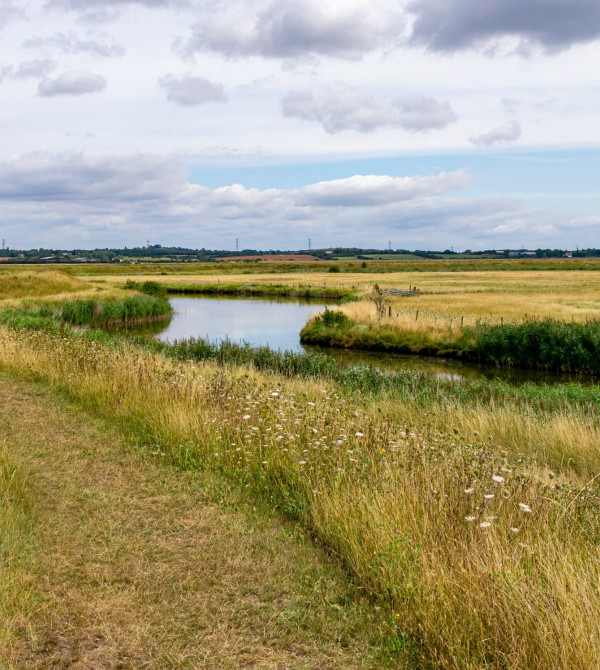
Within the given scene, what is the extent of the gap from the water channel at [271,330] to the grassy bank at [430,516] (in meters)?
13.8

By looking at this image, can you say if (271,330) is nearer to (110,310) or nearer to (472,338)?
(110,310)

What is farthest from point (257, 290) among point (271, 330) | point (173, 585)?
point (173, 585)

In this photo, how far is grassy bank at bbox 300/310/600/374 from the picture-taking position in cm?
2412

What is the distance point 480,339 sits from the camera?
2683 centimetres

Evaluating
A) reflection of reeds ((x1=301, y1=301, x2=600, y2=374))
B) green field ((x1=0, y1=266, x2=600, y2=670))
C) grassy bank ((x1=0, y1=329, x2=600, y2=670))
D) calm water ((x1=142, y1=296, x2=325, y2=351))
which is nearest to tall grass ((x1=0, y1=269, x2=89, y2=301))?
calm water ((x1=142, y1=296, x2=325, y2=351))

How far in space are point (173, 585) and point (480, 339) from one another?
24.1 metres

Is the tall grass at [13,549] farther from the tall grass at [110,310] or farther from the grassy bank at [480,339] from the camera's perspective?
the tall grass at [110,310]

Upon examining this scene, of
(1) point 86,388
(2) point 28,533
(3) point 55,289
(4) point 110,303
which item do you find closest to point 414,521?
(2) point 28,533

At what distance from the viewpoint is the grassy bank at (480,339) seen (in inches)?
950

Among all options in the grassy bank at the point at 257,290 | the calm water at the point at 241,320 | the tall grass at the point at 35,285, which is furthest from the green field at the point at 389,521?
the grassy bank at the point at 257,290

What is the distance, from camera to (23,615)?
156 inches

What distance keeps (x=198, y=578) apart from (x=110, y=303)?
3836 cm

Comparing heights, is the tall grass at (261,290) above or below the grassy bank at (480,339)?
above

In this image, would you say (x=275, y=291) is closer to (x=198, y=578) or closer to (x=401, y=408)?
(x=401, y=408)
